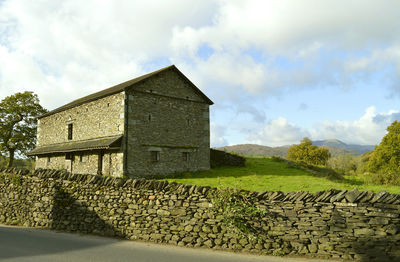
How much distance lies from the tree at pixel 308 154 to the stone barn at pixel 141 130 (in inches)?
1594

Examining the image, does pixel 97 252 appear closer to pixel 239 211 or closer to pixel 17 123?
pixel 239 211

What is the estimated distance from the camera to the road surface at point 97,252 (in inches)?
301

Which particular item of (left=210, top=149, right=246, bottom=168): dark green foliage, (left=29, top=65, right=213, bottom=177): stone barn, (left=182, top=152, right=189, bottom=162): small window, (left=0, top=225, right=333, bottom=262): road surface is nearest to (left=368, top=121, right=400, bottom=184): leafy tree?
(left=210, top=149, right=246, bottom=168): dark green foliage

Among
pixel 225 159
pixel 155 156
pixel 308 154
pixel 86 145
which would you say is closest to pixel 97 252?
pixel 155 156

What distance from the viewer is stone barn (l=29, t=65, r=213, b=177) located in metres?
21.6

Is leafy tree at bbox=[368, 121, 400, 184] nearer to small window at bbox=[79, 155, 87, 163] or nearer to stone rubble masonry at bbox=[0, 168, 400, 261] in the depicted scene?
stone rubble masonry at bbox=[0, 168, 400, 261]

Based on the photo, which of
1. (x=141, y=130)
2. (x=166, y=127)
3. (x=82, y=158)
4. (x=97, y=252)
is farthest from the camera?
(x=82, y=158)

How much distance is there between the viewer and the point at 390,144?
3612 cm

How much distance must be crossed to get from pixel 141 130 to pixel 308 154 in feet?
158

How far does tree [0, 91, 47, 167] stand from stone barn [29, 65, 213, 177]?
15981 millimetres

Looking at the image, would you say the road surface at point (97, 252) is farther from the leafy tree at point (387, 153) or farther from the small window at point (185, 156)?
the leafy tree at point (387, 153)

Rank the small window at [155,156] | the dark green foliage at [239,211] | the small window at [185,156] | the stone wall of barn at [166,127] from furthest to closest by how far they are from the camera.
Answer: the small window at [185,156] < the small window at [155,156] < the stone wall of barn at [166,127] < the dark green foliage at [239,211]

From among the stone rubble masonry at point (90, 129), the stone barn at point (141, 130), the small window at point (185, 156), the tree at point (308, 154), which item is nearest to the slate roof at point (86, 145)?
the stone barn at point (141, 130)

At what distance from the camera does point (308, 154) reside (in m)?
61.2
